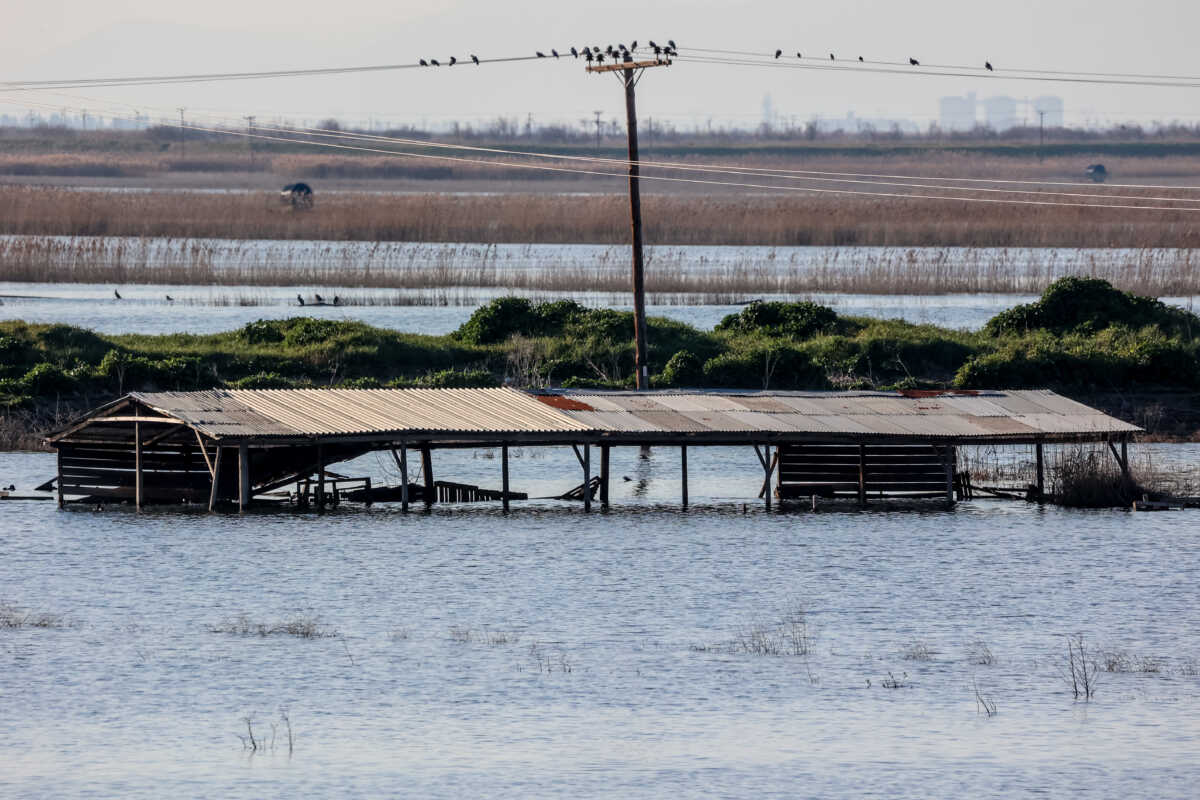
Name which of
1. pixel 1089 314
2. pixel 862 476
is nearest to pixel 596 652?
pixel 862 476

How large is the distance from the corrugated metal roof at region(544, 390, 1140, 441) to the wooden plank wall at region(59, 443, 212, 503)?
31.6 feet

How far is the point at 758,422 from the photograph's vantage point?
4950 centimetres

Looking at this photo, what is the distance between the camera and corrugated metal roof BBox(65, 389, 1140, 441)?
47656 millimetres

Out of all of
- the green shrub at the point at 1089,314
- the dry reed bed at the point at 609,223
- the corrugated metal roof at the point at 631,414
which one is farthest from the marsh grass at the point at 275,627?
the dry reed bed at the point at 609,223

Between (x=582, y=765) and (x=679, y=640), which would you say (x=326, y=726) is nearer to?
(x=582, y=765)

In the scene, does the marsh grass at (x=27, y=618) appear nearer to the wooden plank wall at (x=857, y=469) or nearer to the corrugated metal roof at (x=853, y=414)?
the corrugated metal roof at (x=853, y=414)

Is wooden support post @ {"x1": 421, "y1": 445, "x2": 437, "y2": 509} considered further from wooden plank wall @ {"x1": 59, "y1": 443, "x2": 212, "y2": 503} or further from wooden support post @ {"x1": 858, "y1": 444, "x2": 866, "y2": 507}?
wooden support post @ {"x1": 858, "y1": 444, "x2": 866, "y2": 507}

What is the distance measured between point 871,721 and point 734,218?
291ft

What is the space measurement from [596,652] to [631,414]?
53.4 feet

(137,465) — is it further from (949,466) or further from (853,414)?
(949,466)

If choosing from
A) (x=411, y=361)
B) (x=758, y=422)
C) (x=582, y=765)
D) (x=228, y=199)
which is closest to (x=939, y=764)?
(x=582, y=765)

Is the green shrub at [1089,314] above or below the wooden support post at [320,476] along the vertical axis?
above

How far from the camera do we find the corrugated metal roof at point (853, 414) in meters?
49.3

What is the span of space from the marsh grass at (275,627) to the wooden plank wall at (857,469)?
17678 millimetres
